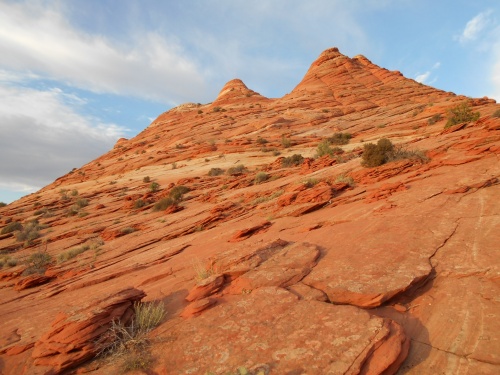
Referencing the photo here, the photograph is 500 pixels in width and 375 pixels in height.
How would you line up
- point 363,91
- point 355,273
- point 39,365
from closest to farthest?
1. point 39,365
2. point 355,273
3. point 363,91

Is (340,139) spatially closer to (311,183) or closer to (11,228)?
(311,183)

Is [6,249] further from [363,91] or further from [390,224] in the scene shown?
[363,91]

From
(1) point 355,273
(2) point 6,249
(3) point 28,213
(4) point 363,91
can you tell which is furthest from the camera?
(4) point 363,91

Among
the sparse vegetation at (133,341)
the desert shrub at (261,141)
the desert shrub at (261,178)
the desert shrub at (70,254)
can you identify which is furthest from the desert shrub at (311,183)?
the desert shrub at (261,141)

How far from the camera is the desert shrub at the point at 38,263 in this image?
13428 millimetres

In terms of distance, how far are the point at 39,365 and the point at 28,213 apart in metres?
32.0

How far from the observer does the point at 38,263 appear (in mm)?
13969

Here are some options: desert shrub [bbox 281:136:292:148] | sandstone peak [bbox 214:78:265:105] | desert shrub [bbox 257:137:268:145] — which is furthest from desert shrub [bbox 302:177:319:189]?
sandstone peak [bbox 214:78:265:105]

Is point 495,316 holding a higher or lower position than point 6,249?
lower

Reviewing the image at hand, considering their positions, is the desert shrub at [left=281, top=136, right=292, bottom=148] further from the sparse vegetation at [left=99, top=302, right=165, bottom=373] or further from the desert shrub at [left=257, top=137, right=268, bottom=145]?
the sparse vegetation at [left=99, top=302, right=165, bottom=373]

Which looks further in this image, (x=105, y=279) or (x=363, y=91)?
(x=363, y=91)

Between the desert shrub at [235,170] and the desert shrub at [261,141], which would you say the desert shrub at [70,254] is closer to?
the desert shrub at [235,170]

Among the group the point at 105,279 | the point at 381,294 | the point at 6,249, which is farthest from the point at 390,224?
the point at 6,249

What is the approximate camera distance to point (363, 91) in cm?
5459
